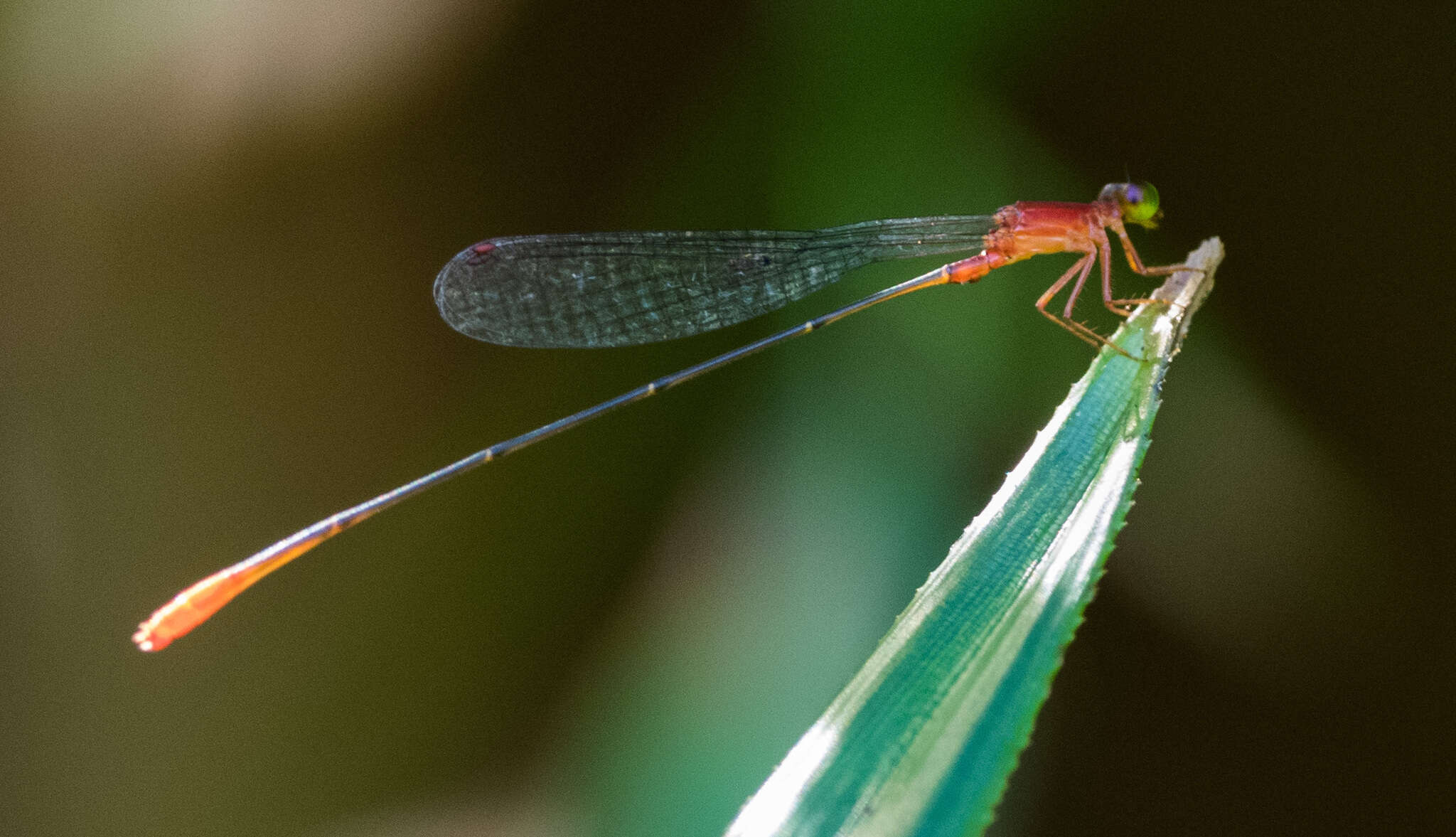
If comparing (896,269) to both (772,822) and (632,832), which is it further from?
(772,822)

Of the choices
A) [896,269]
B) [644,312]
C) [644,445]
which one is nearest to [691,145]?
[644,312]

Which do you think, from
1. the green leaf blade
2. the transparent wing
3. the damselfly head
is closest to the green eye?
the damselfly head

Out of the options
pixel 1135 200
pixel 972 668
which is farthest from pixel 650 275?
pixel 972 668

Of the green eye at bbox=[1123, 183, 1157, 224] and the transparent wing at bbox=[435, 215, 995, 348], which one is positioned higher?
the green eye at bbox=[1123, 183, 1157, 224]

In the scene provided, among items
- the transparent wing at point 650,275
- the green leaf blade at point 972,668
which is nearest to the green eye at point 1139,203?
the transparent wing at point 650,275

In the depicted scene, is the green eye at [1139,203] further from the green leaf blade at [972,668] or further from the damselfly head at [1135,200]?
the green leaf blade at [972,668]

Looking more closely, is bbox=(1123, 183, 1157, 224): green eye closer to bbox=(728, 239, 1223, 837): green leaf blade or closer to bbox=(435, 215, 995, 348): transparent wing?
bbox=(435, 215, 995, 348): transparent wing
